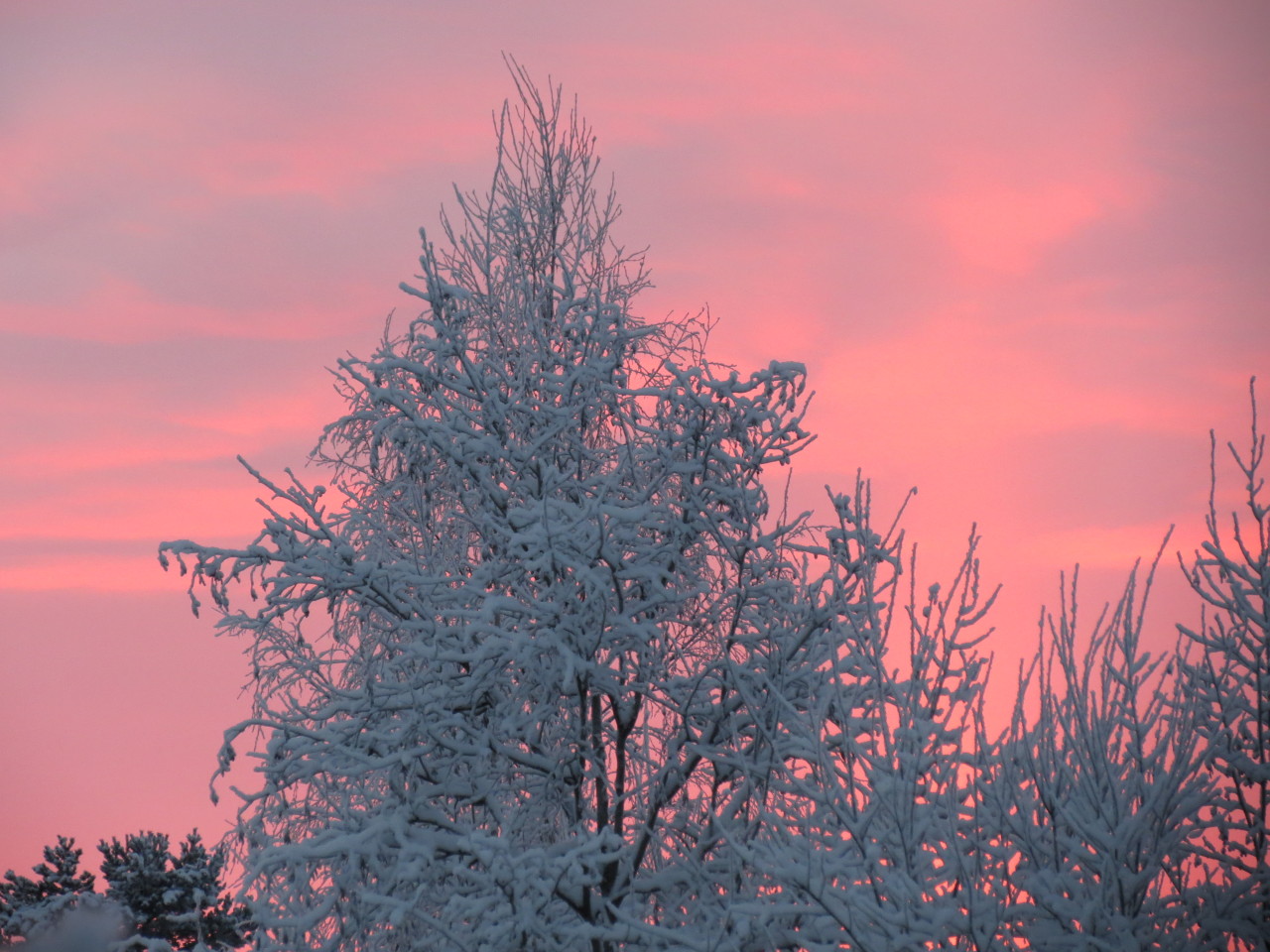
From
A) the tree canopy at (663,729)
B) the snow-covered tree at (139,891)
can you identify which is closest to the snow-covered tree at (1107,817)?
the tree canopy at (663,729)

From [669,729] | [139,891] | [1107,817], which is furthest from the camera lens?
[139,891]

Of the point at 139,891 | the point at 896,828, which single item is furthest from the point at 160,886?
the point at 896,828

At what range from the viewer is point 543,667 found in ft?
27.9

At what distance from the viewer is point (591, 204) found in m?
12.9

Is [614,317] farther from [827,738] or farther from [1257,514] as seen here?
[1257,514]

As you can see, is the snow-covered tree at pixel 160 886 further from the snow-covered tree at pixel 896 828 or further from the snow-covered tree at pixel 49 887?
the snow-covered tree at pixel 896 828

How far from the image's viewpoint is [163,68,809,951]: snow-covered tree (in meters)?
7.70

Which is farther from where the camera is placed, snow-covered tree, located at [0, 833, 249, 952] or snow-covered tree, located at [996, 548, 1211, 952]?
snow-covered tree, located at [0, 833, 249, 952]

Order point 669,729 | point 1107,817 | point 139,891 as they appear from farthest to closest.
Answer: point 139,891 < point 669,729 < point 1107,817

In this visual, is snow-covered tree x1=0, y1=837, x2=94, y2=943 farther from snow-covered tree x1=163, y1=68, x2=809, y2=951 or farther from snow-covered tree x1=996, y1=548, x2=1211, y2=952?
snow-covered tree x1=996, y1=548, x2=1211, y2=952

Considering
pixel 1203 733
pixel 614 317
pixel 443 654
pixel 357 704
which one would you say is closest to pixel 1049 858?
pixel 1203 733

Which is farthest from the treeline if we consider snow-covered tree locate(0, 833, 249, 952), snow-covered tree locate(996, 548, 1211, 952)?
snow-covered tree locate(0, 833, 249, 952)

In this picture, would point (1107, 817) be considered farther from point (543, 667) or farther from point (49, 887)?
point (49, 887)

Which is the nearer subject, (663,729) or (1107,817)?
(1107,817)
